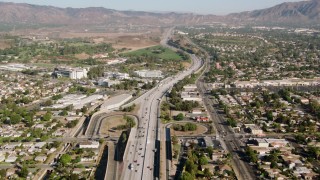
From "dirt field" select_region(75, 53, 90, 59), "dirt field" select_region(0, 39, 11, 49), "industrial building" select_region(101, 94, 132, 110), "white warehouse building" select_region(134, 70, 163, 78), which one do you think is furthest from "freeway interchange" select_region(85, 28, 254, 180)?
"dirt field" select_region(0, 39, 11, 49)

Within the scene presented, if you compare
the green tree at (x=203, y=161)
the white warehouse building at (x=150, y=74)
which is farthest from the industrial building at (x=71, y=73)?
the green tree at (x=203, y=161)

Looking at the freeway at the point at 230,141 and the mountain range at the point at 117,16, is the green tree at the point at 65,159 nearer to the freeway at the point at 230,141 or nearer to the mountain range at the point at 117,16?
the freeway at the point at 230,141

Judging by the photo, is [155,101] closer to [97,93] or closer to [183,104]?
[183,104]

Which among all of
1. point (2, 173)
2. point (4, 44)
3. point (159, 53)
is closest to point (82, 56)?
point (159, 53)

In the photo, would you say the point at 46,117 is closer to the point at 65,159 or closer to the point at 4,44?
the point at 65,159

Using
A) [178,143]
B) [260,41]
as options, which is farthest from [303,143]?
[260,41]

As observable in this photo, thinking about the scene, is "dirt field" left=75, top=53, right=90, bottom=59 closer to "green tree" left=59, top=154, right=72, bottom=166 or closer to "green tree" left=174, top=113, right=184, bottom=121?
"green tree" left=174, top=113, right=184, bottom=121

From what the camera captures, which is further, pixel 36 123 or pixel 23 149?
pixel 36 123
